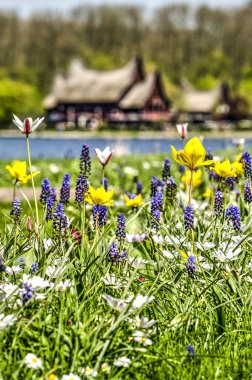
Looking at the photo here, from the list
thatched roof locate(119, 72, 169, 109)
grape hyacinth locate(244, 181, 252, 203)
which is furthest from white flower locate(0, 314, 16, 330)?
thatched roof locate(119, 72, 169, 109)

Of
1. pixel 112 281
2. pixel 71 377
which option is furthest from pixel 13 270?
pixel 71 377

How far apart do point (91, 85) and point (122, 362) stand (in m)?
60.9

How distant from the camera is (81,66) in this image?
6300 cm

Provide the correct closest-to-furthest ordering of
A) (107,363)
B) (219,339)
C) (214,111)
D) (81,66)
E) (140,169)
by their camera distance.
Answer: (107,363) → (219,339) → (140,169) → (214,111) → (81,66)

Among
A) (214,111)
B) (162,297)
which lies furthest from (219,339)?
(214,111)

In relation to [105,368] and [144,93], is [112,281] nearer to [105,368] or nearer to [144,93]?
[105,368]

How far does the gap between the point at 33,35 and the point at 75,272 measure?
62.6 m

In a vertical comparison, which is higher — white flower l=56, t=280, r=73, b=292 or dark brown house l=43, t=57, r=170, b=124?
dark brown house l=43, t=57, r=170, b=124

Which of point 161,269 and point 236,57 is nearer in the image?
point 161,269

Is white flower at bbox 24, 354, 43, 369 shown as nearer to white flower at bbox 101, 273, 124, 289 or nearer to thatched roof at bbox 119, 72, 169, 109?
white flower at bbox 101, 273, 124, 289

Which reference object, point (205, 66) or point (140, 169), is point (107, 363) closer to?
point (140, 169)

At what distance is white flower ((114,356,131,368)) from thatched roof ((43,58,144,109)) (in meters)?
58.7

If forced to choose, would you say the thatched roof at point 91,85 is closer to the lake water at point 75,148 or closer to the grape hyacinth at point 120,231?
the lake water at point 75,148

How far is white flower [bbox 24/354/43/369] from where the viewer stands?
6.84 ft
